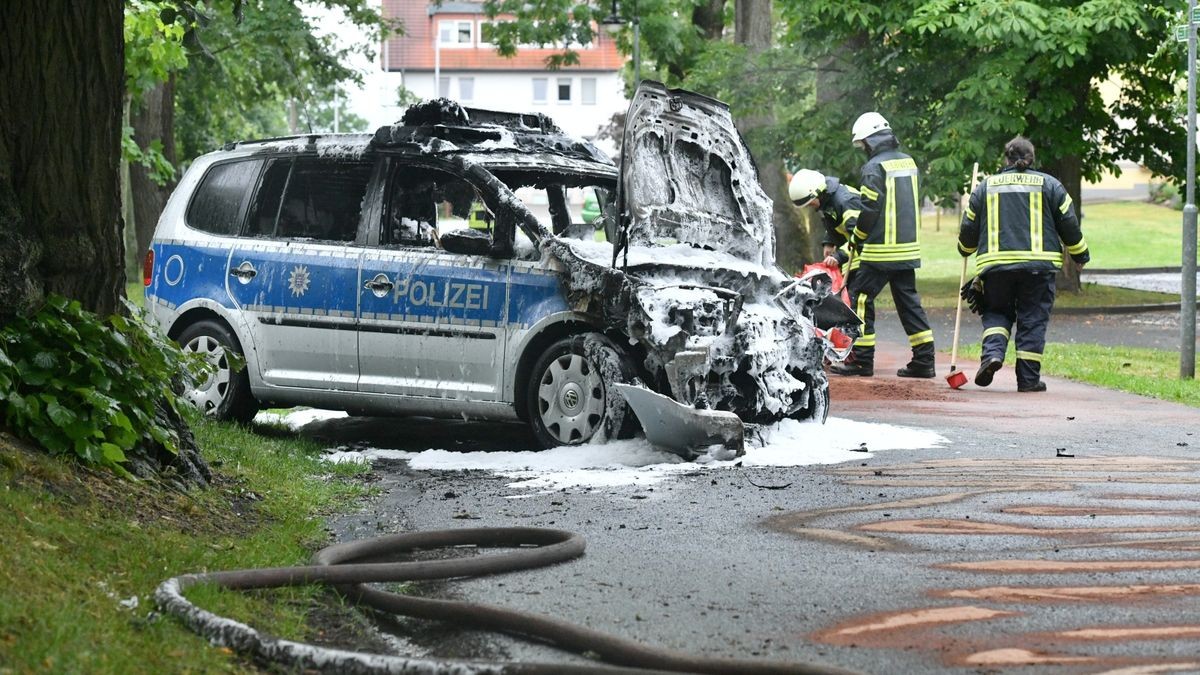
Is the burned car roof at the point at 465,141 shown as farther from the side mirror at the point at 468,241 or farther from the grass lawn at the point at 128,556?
the grass lawn at the point at 128,556

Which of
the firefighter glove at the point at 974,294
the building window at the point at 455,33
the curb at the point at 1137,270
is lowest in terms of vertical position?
the firefighter glove at the point at 974,294

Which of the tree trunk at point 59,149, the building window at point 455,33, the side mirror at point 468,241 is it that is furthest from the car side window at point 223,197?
the building window at point 455,33

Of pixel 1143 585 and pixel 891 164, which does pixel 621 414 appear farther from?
pixel 891 164

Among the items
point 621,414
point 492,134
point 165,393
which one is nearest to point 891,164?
point 492,134

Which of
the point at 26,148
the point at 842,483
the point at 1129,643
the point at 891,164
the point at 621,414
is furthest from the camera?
the point at 891,164

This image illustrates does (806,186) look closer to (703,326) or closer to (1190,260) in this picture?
(1190,260)

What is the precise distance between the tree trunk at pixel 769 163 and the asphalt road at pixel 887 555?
18.2m

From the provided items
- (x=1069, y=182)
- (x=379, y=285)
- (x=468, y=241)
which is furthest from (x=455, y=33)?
(x=468, y=241)

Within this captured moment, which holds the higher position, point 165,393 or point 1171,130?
point 1171,130

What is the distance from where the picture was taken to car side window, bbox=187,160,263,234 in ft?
35.9

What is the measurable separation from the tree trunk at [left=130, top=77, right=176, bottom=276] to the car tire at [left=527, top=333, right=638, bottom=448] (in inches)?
749

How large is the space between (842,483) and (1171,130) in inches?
810

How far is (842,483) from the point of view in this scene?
337 inches

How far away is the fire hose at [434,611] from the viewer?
4691 mm
